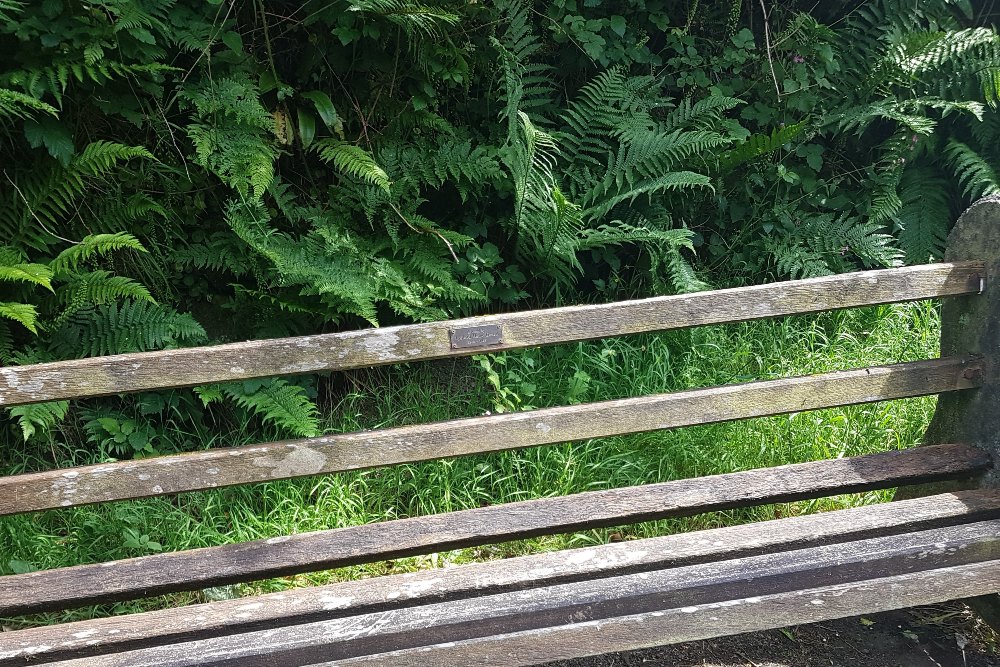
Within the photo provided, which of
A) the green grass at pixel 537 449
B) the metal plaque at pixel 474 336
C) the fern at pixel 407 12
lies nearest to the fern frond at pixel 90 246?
the green grass at pixel 537 449

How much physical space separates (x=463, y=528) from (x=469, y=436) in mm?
260

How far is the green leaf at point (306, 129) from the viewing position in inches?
129

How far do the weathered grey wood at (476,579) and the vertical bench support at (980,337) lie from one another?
0.23m

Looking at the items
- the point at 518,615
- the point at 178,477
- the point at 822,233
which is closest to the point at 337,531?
the point at 178,477

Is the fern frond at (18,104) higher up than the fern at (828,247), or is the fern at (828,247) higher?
the fern frond at (18,104)

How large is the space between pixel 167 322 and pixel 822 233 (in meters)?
3.19

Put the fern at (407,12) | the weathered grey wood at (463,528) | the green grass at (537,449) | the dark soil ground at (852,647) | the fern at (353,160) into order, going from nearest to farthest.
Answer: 1. the weathered grey wood at (463,528)
2. the dark soil ground at (852,647)
3. the green grass at (537,449)
4. the fern at (407,12)
5. the fern at (353,160)

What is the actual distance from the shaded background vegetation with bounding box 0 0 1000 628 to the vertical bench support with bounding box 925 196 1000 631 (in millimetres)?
755

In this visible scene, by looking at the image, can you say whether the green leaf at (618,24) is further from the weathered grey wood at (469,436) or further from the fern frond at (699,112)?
the weathered grey wood at (469,436)

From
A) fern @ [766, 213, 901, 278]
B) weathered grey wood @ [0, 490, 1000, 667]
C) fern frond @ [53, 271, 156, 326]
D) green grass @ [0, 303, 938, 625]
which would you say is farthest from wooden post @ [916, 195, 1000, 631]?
fern frond @ [53, 271, 156, 326]

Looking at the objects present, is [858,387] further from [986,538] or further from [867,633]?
[867,633]

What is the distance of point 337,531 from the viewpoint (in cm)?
211

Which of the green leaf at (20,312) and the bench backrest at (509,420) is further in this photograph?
the green leaf at (20,312)

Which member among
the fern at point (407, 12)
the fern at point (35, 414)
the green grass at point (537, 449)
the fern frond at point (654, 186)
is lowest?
the green grass at point (537, 449)
